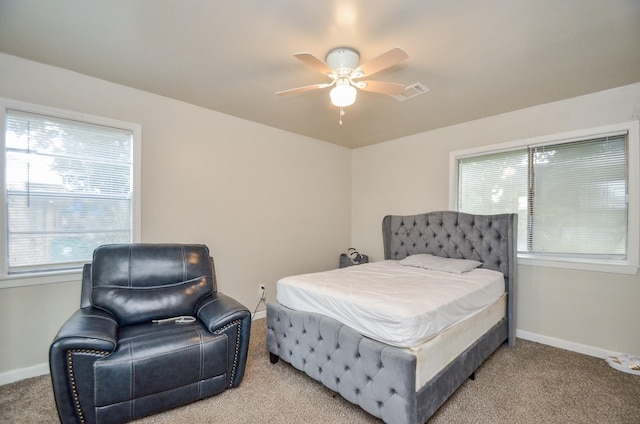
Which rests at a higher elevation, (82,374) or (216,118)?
(216,118)

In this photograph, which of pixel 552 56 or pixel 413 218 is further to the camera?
pixel 413 218

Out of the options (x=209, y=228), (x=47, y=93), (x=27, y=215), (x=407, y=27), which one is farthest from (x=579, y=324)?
(x=47, y=93)

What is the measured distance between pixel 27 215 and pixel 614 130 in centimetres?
515

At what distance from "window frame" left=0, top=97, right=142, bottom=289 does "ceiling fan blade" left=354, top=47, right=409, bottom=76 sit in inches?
88.1

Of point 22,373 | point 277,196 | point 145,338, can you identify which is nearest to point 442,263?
point 277,196

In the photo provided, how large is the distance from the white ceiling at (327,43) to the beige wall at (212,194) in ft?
0.77

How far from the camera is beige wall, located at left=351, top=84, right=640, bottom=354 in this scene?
8.89 feet

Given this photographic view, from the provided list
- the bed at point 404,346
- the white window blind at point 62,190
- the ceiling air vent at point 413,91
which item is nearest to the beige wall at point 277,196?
the white window blind at point 62,190

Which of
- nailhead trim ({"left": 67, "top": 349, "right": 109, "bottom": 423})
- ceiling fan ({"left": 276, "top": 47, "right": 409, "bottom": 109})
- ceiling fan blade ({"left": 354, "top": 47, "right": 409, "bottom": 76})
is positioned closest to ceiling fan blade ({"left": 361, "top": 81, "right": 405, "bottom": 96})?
ceiling fan ({"left": 276, "top": 47, "right": 409, "bottom": 109})

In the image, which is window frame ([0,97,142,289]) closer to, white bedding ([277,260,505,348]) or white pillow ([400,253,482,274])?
white bedding ([277,260,505,348])

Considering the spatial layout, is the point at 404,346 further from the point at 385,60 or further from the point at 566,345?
the point at 566,345

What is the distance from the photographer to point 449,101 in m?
3.08

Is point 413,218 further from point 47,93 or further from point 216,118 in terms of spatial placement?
point 47,93

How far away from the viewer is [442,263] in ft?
10.5
